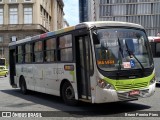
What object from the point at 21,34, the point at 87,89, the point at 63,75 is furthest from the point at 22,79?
the point at 21,34

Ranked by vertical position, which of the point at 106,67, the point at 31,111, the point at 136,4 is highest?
the point at 136,4

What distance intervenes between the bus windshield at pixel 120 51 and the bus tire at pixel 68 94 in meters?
1.98

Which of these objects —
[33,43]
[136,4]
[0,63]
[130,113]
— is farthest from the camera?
[136,4]

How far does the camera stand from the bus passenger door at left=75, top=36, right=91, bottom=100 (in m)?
10.9

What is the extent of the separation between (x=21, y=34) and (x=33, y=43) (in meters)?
69.5

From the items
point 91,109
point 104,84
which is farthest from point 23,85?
point 104,84

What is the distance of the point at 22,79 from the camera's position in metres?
17.8

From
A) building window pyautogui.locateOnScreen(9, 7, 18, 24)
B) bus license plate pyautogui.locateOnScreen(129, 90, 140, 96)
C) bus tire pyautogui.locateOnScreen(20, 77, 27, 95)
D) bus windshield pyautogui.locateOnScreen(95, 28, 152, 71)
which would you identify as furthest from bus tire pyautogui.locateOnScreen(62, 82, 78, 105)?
building window pyautogui.locateOnScreen(9, 7, 18, 24)

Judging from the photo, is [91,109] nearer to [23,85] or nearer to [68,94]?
[68,94]

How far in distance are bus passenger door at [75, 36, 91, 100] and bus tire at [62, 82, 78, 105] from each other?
0.61 m

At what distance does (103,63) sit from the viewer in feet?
34.2

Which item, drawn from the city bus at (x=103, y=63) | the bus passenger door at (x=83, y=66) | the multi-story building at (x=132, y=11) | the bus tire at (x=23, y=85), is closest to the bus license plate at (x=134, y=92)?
the city bus at (x=103, y=63)

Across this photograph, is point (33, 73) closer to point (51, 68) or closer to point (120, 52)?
point (51, 68)

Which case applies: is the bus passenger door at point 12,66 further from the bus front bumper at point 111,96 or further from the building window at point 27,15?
the building window at point 27,15
